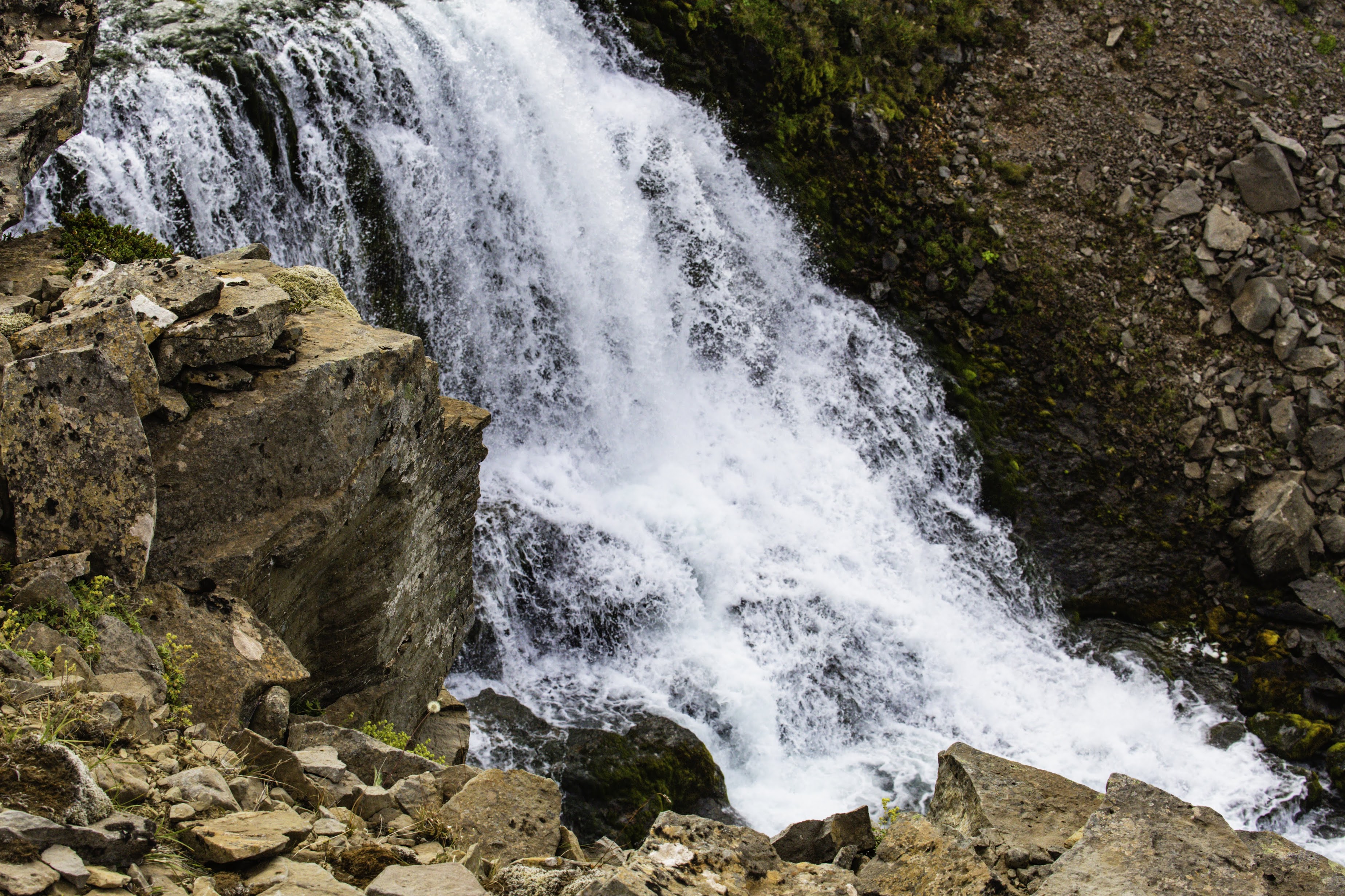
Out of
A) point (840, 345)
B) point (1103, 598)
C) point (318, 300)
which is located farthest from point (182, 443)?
point (1103, 598)

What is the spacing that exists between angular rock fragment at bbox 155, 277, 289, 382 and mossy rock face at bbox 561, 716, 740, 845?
540cm

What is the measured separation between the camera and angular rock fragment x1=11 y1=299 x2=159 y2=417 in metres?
5.42

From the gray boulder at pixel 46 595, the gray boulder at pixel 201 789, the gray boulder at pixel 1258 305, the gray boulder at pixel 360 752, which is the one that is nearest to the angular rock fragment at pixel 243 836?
the gray boulder at pixel 201 789

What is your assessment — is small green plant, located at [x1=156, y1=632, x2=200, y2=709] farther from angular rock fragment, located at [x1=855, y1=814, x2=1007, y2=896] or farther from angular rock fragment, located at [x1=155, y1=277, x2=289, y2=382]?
angular rock fragment, located at [x1=855, y1=814, x2=1007, y2=896]

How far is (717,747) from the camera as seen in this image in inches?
427

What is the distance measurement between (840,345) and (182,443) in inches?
434

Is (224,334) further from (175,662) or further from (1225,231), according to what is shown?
(1225,231)

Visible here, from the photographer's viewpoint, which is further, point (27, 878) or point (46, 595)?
point (46, 595)

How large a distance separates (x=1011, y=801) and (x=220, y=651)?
4354 mm

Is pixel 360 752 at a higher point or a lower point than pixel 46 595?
lower

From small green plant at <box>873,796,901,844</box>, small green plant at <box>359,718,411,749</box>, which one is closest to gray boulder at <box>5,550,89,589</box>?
small green plant at <box>359,718,411,749</box>

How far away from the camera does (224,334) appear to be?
5.91 m

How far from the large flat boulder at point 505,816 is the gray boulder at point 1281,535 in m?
12.8

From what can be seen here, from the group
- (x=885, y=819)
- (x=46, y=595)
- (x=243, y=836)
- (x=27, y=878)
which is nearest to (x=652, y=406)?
(x=885, y=819)
